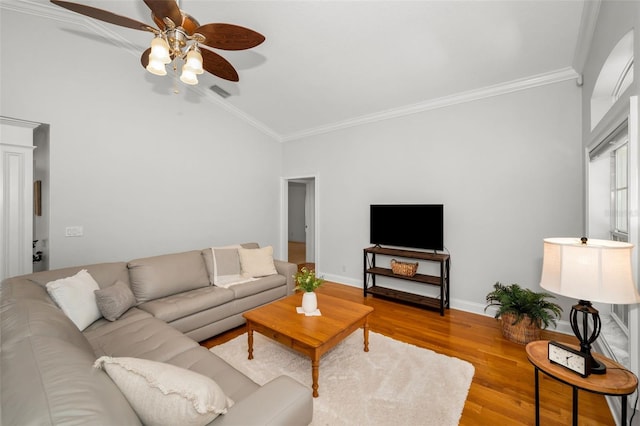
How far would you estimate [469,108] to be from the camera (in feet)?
11.5

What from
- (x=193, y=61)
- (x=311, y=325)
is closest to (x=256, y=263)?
(x=311, y=325)

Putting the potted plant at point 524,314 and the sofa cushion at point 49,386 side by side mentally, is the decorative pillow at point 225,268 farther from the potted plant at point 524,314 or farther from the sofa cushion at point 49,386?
the potted plant at point 524,314

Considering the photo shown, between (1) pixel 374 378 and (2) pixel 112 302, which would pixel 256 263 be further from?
→ (1) pixel 374 378

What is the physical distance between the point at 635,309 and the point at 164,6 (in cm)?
321

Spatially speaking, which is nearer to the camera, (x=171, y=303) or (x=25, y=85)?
(x=171, y=303)

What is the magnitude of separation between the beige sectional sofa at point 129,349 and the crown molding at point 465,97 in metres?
3.07

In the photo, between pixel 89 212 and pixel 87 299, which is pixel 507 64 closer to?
pixel 87 299

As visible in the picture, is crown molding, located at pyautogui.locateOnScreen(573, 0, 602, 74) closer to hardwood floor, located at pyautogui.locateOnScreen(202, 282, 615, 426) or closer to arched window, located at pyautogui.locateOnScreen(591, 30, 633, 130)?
arched window, located at pyautogui.locateOnScreen(591, 30, 633, 130)

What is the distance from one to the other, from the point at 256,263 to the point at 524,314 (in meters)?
3.15

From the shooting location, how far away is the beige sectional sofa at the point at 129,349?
78 centimetres

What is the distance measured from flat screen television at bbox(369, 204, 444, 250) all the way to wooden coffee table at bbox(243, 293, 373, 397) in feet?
5.59

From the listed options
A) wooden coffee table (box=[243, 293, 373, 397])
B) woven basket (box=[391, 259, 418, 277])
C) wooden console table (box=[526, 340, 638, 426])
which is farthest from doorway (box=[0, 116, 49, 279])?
wooden console table (box=[526, 340, 638, 426])

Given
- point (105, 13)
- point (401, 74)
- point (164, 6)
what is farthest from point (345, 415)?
point (401, 74)

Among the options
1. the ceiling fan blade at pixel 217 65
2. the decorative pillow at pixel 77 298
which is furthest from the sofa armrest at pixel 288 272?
the ceiling fan blade at pixel 217 65
